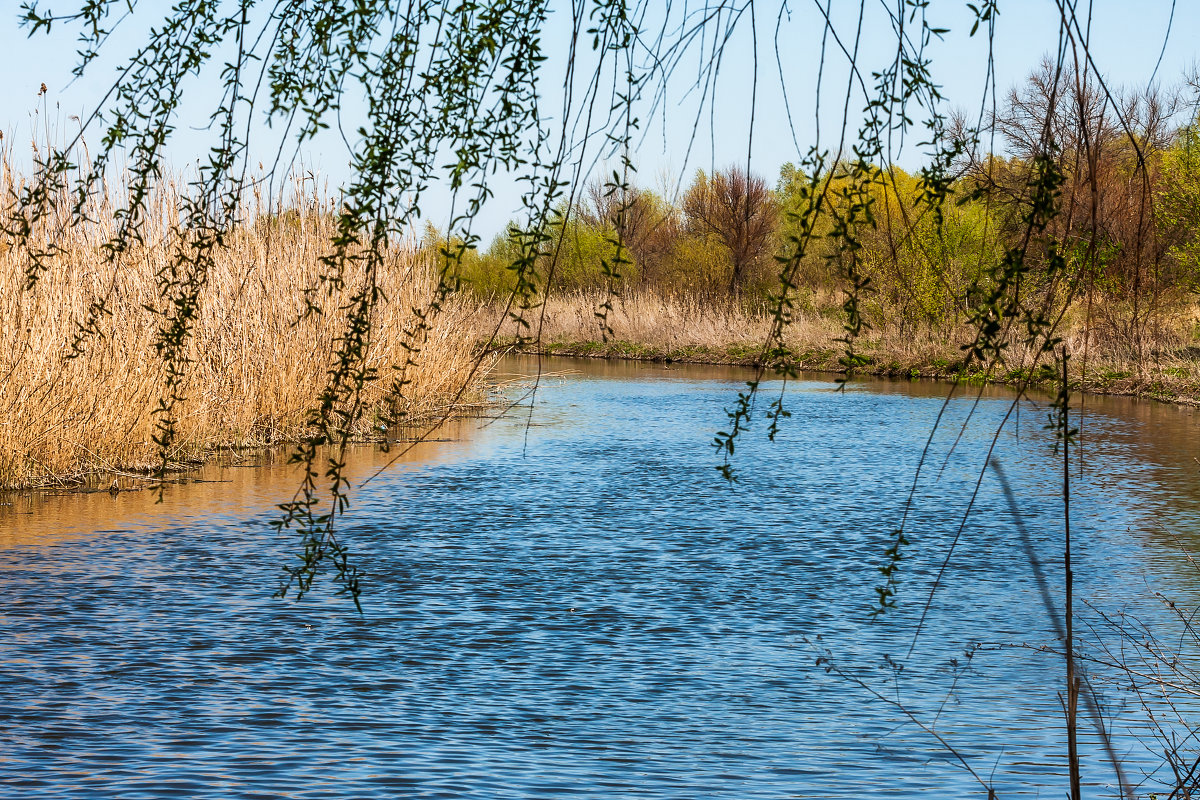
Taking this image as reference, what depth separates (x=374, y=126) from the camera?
91.4 inches

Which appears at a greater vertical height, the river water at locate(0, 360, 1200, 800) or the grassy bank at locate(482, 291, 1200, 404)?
the grassy bank at locate(482, 291, 1200, 404)

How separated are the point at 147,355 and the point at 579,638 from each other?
647 cm

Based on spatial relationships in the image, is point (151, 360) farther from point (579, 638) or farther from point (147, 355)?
point (579, 638)

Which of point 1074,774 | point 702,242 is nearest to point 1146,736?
point 1074,774

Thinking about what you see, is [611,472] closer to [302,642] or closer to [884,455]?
[884,455]

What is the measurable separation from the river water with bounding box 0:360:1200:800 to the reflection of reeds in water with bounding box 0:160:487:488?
692 millimetres

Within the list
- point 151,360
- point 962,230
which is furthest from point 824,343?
point 151,360

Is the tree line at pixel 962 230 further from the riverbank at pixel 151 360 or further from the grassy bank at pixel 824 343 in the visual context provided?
the riverbank at pixel 151 360

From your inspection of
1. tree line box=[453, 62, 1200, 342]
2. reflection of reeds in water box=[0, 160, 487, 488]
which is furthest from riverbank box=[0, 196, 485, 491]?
tree line box=[453, 62, 1200, 342]

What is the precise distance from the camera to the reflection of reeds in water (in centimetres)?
1080

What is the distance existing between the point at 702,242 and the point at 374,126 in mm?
42396

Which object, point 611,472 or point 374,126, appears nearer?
point 374,126

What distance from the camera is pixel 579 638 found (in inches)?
271

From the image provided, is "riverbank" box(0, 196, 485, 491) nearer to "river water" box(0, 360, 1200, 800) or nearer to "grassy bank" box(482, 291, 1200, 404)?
"river water" box(0, 360, 1200, 800)
